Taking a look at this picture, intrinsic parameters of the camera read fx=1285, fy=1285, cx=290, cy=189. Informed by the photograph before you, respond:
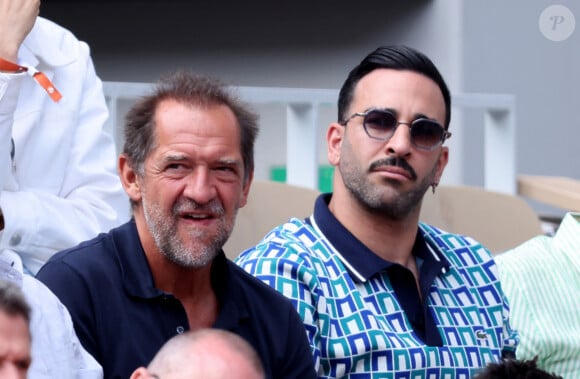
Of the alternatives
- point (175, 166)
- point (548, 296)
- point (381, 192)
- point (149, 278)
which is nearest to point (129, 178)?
point (175, 166)

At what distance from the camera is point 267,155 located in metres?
6.93

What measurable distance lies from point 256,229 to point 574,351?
1343 mm

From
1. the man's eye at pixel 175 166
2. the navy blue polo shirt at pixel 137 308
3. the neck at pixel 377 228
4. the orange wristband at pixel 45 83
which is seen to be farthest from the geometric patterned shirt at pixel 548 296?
the orange wristband at pixel 45 83

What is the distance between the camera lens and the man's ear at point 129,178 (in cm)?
293

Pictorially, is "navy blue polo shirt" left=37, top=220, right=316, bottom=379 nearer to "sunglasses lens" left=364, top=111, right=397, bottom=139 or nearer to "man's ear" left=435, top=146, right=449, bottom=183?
"sunglasses lens" left=364, top=111, right=397, bottom=139

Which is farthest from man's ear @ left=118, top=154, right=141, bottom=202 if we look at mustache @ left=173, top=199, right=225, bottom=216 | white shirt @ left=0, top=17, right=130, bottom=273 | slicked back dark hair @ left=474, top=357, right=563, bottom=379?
slicked back dark hair @ left=474, top=357, right=563, bottom=379

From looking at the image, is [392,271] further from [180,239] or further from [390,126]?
[180,239]

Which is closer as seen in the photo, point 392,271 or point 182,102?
point 182,102

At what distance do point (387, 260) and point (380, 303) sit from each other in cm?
16

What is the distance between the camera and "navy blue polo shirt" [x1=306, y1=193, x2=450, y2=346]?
11.0 feet

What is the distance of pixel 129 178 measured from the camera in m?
2.96

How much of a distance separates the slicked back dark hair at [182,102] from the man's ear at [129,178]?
13 millimetres

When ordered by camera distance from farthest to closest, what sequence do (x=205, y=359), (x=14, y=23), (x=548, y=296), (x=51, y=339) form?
1. (x=548, y=296)
2. (x=14, y=23)
3. (x=51, y=339)
4. (x=205, y=359)

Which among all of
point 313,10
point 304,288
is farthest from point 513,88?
Result: point 304,288
